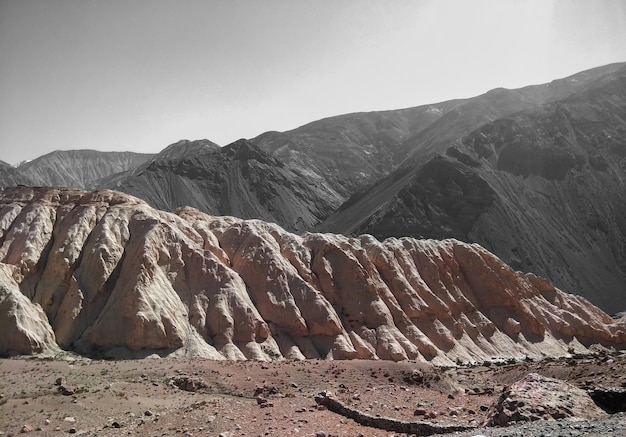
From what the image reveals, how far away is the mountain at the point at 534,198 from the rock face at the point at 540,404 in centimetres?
9153

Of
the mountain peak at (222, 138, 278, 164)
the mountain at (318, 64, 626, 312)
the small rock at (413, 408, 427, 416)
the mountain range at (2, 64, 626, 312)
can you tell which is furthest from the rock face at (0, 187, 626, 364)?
the mountain peak at (222, 138, 278, 164)

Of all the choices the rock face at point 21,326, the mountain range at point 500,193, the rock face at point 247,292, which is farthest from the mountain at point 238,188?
the rock face at point 21,326

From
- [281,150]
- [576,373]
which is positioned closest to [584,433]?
[576,373]

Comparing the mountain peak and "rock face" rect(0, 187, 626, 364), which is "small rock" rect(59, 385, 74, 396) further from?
the mountain peak

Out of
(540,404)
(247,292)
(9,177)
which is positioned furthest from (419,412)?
(9,177)

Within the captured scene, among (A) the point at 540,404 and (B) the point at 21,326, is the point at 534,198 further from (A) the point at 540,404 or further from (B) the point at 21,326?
(A) the point at 540,404

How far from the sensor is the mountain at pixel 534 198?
4218 inches

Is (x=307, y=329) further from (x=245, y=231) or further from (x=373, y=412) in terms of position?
(x=373, y=412)

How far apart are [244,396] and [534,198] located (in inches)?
4587

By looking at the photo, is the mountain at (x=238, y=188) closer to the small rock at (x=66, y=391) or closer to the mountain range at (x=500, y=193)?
the mountain range at (x=500, y=193)

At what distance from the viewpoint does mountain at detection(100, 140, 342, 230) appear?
142 metres

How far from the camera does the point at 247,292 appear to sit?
149 feet

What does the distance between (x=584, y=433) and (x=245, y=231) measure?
4408 centimetres

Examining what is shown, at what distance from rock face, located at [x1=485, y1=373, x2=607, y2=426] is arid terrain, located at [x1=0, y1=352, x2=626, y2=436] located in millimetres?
772
